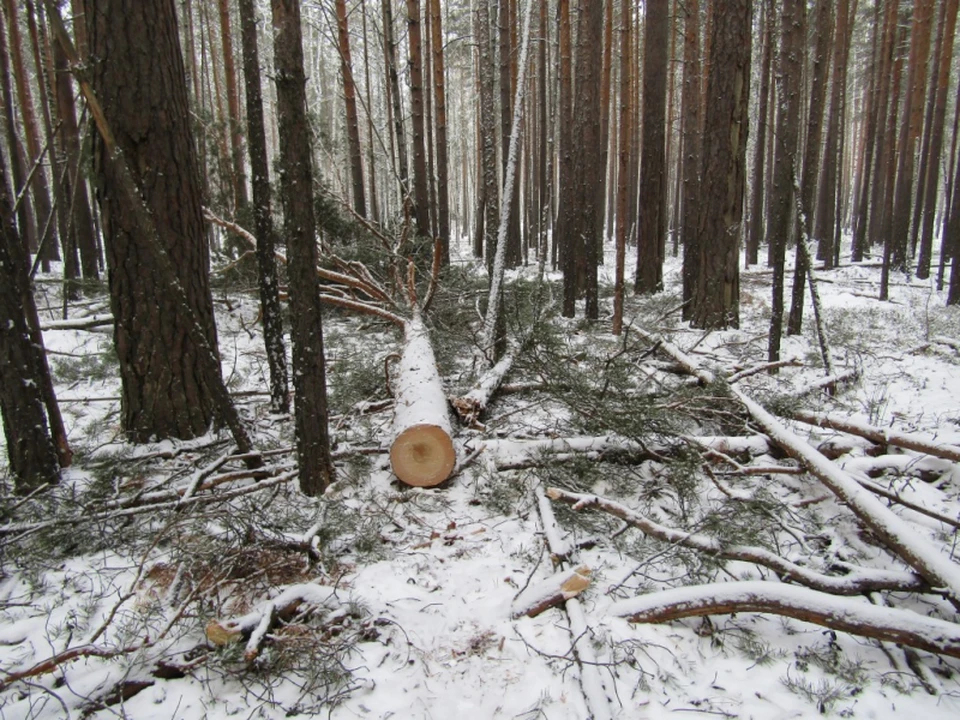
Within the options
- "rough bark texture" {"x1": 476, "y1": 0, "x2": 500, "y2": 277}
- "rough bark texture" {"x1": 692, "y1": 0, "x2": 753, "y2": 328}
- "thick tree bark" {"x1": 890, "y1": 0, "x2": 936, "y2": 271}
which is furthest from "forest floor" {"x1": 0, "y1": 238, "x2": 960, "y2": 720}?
"thick tree bark" {"x1": 890, "y1": 0, "x2": 936, "y2": 271}

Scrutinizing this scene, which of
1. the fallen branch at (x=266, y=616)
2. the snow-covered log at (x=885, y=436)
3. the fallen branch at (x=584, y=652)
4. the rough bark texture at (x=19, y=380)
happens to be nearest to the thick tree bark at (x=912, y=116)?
the snow-covered log at (x=885, y=436)

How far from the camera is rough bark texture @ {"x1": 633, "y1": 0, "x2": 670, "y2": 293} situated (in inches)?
387

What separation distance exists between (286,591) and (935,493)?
396cm

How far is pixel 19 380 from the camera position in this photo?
3.54 metres

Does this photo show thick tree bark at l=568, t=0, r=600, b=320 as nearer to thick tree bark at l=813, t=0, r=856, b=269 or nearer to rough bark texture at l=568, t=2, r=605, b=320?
rough bark texture at l=568, t=2, r=605, b=320

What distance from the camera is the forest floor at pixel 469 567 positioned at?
224 cm

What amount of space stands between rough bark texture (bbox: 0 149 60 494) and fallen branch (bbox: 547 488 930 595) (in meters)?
3.64

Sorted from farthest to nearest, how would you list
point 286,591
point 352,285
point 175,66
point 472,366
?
point 352,285 → point 472,366 → point 175,66 → point 286,591

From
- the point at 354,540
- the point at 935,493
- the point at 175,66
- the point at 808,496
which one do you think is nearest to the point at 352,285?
the point at 175,66

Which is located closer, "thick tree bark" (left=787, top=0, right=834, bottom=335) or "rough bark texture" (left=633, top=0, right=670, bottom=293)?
"thick tree bark" (left=787, top=0, right=834, bottom=335)

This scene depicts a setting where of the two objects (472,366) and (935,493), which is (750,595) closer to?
(935,493)

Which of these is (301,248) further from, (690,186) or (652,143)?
(690,186)

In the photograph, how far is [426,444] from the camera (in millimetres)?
3797

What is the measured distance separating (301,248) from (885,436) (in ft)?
Result: 13.1
